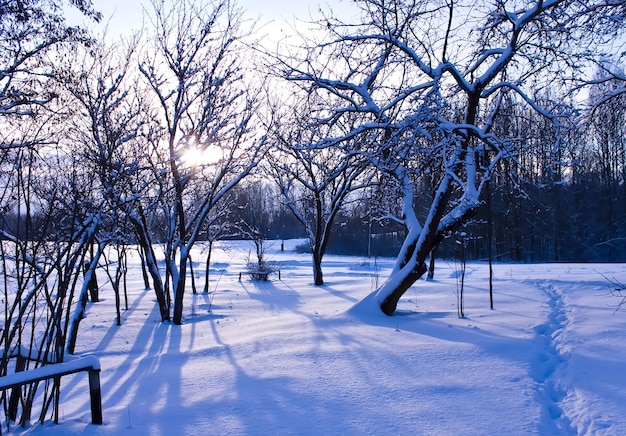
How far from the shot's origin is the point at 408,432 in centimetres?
323

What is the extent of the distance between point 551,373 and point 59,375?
4.55 m

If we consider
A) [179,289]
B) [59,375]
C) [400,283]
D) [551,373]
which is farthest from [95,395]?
[179,289]

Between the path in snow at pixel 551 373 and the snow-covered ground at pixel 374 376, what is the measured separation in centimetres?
2

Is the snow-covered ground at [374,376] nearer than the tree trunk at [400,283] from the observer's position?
Yes

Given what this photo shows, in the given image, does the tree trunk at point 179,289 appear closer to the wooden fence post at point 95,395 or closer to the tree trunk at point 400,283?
the tree trunk at point 400,283

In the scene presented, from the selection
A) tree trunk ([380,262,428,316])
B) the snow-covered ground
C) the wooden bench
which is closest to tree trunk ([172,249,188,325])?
the snow-covered ground

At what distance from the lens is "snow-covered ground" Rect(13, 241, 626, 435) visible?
341cm

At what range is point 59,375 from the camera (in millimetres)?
3236

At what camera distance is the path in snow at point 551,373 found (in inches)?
133

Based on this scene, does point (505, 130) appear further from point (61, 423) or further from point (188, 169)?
point (61, 423)

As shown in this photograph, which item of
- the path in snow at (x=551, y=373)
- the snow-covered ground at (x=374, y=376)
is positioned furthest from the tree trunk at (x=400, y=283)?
the path in snow at (x=551, y=373)

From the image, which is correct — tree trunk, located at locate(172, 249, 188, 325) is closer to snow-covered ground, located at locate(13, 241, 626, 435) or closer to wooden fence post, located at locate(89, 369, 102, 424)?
snow-covered ground, located at locate(13, 241, 626, 435)

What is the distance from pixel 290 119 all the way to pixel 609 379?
33.2ft

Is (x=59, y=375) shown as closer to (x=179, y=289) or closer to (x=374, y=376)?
(x=374, y=376)
